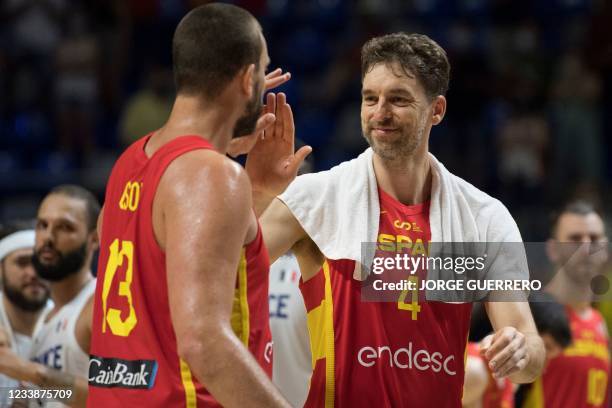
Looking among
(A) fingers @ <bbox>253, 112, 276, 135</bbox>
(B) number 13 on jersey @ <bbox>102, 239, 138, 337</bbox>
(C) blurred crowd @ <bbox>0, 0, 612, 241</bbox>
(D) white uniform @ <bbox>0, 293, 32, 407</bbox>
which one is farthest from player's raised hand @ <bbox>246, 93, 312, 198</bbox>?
(C) blurred crowd @ <bbox>0, 0, 612, 241</bbox>

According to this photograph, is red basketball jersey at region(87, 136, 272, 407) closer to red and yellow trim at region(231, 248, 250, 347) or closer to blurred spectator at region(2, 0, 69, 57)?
red and yellow trim at region(231, 248, 250, 347)

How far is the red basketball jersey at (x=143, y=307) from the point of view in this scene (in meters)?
3.04

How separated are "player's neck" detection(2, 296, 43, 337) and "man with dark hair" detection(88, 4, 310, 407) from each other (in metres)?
3.07

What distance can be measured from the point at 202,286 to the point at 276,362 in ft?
10.9

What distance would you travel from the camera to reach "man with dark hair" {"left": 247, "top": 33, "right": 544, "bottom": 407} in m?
4.06

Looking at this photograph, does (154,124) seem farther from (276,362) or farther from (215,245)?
(215,245)

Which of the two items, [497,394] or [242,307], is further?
[497,394]

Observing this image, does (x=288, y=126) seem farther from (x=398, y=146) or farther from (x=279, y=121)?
(x=398, y=146)

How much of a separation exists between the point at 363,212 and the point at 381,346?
1.77 ft

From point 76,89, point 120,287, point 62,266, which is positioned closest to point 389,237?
point 120,287

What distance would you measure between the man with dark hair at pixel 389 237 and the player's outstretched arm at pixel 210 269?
3.37 ft

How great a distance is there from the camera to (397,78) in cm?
421

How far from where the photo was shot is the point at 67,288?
19.7 ft

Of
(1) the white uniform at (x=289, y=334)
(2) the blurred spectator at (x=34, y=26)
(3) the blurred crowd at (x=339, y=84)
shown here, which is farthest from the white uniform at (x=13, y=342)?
(2) the blurred spectator at (x=34, y=26)
